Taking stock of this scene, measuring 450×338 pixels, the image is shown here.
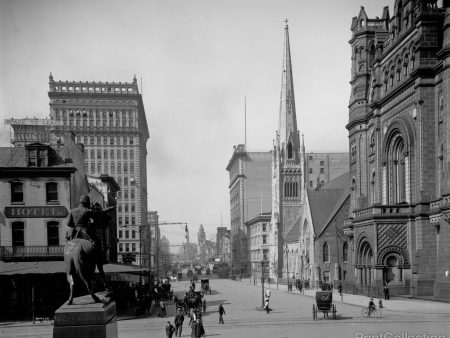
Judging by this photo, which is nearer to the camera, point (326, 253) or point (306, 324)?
point (306, 324)

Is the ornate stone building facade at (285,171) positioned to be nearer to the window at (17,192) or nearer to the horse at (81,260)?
the window at (17,192)

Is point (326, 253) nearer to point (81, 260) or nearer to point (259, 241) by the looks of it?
point (259, 241)

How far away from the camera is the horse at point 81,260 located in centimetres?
1203

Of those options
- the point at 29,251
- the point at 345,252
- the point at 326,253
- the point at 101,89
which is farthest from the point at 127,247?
the point at 29,251

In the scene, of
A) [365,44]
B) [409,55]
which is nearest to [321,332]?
[409,55]

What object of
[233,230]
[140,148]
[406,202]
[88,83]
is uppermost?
[88,83]

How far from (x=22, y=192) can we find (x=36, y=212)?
73.5 inches

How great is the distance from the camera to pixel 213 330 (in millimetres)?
30062

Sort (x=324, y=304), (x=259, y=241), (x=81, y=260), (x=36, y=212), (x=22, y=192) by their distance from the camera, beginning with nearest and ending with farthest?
1. (x=81, y=260)
2. (x=324, y=304)
3. (x=36, y=212)
4. (x=22, y=192)
5. (x=259, y=241)

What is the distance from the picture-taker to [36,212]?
42.1m

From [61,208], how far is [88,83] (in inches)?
3507

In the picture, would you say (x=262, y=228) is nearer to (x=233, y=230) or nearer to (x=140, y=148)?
(x=140, y=148)

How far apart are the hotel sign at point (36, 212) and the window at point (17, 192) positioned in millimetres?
701

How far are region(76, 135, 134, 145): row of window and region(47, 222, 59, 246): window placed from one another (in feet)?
264
